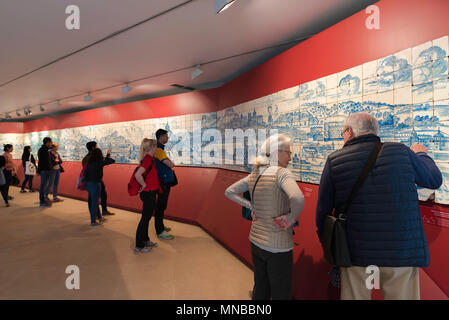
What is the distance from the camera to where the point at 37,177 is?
8922 millimetres

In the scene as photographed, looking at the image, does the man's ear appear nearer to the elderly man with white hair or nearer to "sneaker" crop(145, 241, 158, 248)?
the elderly man with white hair

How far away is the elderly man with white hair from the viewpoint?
1281mm

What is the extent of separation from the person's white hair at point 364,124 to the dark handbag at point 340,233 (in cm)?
11

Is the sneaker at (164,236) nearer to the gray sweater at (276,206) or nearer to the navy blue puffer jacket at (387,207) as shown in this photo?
the gray sweater at (276,206)

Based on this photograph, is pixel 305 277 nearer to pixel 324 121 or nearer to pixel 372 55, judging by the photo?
pixel 324 121

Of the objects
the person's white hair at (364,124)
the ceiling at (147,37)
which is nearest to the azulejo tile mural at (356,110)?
the person's white hair at (364,124)

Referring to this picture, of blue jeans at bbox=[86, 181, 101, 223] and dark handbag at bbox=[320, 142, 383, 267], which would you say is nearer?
dark handbag at bbox=[320, 142, 383, 267]

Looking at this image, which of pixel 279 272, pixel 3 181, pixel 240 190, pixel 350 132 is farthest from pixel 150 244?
pixel 3 181

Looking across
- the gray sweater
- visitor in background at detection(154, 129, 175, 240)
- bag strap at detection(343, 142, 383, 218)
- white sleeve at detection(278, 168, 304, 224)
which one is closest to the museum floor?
visitor in background at detection(154, 129, 175, 240)

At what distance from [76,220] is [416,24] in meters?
6.00

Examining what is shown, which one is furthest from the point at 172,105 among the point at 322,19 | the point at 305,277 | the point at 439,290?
the point at 439,290

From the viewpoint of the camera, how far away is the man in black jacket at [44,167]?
611cm

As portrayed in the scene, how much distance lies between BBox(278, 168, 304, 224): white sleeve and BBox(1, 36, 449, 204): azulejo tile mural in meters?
0.92

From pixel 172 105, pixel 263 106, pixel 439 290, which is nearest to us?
pixel 439 290
